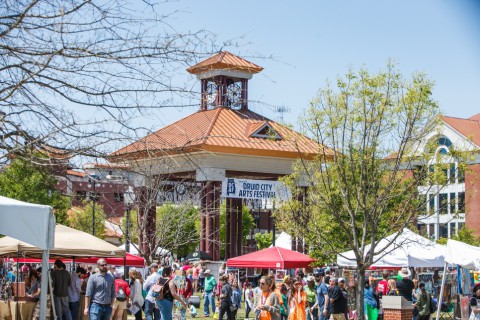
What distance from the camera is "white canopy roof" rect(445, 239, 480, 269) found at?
22.2 metres

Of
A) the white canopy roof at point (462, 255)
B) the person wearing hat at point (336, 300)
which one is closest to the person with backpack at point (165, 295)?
the person wearing hat at point (336, 300)

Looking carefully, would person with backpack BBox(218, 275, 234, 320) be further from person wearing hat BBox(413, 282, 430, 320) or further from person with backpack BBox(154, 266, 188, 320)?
person with backpack BBox(154, 266, 188, 320)

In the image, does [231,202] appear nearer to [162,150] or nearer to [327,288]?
[327,288]

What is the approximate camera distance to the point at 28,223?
30.3ft

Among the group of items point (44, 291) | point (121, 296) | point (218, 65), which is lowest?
point (121, 296)

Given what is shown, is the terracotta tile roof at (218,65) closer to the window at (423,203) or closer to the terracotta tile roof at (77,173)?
the terracotta tile roof at (77,173)

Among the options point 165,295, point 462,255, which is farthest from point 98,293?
point 462,255

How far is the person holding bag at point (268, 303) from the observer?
16.2 meters

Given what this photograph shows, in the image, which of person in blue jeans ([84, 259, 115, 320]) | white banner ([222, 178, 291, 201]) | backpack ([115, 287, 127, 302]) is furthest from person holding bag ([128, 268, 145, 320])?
white banner ([222, 178, 291, 201])

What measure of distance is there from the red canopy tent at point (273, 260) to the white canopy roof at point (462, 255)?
6294 mm

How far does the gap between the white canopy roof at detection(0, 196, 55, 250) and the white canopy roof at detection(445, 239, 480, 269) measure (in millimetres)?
15065

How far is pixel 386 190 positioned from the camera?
2239 centimetres

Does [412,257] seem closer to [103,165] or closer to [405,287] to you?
[405,287]

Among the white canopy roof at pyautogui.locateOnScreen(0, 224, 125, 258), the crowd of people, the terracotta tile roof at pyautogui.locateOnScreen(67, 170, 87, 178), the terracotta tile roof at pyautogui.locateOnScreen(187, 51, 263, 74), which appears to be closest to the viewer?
the terracotta tile roof at pyautogui.locateOnScreen(187, 51, 263, 74)
